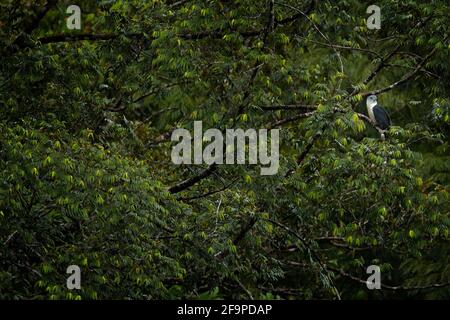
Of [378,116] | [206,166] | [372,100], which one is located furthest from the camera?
[372,100]

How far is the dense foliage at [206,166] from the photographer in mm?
8594

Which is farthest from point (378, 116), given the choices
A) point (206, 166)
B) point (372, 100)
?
point (206, 166)

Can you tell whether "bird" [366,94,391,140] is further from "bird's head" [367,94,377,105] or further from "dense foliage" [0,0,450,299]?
"dense foliage" [0,0,450,299]

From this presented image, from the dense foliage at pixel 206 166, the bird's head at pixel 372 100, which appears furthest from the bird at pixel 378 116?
the dense foliage at pixel 206 166

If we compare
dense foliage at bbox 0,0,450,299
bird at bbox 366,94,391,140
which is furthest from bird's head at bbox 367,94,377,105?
dense foliage at bbox 0,0,450,299

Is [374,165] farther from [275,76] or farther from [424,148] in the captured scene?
[424,148]

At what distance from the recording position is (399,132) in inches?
380

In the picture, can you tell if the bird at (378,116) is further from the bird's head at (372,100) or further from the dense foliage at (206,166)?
the dense foliage at (206,166)

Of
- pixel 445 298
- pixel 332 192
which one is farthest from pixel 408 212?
pixel 445 298

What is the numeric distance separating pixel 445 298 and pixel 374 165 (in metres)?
3.32

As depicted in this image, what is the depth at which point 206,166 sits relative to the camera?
10734 mm

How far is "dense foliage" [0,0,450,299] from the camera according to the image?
8.59 metres

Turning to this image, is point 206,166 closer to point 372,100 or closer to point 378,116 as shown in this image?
point 378,116

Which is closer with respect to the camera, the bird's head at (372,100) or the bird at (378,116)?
the bird at (378,116)
